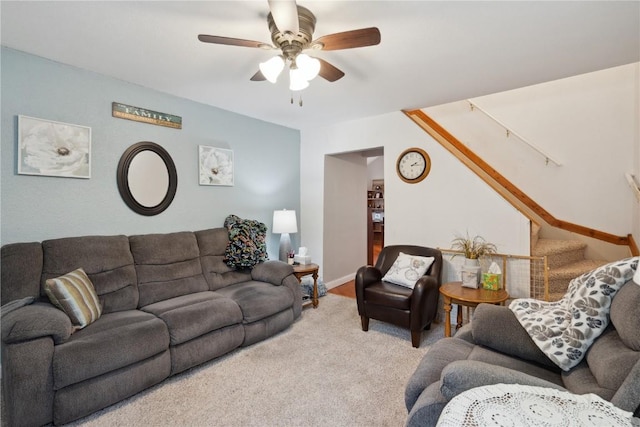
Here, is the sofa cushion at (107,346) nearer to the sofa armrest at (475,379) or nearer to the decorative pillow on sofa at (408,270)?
the sofa armrest at (475,379)

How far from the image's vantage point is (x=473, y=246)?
3.04 metres

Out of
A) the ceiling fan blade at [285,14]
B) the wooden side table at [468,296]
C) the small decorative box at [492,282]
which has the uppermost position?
the ceiling fan blade at [285,14]

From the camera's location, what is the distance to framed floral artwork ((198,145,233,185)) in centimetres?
338

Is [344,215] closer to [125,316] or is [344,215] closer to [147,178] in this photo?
[147,178]

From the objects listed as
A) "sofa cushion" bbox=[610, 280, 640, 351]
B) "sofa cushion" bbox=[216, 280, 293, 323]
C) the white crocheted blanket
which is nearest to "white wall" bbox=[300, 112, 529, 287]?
"sofa cushion" bbox=[216, 280, 293, 323]

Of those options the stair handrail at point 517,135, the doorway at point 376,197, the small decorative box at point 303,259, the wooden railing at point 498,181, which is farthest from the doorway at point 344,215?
the doorway at point 376,197

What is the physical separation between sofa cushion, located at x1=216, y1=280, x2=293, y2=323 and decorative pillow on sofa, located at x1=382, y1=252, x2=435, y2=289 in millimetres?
Answer: 1091

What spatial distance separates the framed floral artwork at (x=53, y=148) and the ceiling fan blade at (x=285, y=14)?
2.07 metres

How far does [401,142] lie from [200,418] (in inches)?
130

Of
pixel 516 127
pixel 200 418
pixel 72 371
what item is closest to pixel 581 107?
pixel 516 127

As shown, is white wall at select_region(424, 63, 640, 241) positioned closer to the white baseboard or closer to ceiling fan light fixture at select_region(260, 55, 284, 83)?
the white baseboard

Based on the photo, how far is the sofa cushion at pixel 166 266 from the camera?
2648 millimetres

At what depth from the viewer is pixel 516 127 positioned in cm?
384

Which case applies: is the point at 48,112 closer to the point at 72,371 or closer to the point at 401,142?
the point at 72,371
